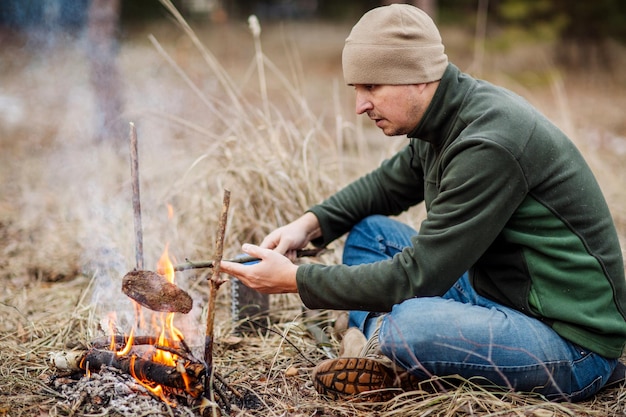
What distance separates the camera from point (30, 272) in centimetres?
345

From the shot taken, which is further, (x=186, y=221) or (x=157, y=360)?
(x=186, y=221)

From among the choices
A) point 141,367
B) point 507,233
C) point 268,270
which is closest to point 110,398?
point 141,367

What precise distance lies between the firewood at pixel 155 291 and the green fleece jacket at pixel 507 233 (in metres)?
0.38

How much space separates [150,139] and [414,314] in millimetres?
4226

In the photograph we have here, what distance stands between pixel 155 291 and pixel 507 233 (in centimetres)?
110

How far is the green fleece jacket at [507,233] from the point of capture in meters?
1.88

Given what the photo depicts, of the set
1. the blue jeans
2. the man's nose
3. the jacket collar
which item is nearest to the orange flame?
the blue jeans

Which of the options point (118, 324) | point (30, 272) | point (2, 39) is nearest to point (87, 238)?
point (30, 272)

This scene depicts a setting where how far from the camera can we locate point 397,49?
1994 millimetres

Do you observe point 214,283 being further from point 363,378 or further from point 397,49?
point 397,49

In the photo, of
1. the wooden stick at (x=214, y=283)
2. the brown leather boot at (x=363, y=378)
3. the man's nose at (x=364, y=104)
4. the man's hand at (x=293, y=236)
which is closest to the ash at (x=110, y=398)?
the wooden stick at (x=214, y=283)

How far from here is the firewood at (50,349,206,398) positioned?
2047mm

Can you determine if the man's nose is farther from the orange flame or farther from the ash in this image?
the ash

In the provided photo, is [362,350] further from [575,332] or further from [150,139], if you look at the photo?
[150,139]
